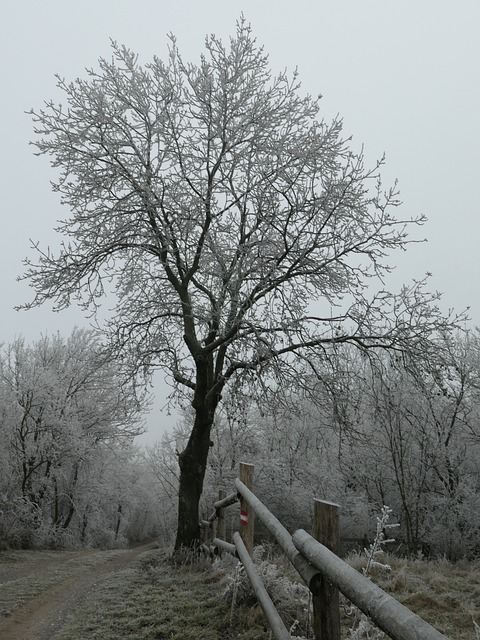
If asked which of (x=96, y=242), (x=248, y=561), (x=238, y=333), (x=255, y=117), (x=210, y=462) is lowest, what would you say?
(x=248, y=561)

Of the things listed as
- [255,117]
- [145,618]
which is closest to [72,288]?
[255,117]

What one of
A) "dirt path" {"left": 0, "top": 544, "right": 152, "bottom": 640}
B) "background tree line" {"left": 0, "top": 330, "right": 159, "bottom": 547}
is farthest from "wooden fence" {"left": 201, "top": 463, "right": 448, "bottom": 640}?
"background tree line" {"left": 0, "top": 330, "right": 159, "bottom": 547}

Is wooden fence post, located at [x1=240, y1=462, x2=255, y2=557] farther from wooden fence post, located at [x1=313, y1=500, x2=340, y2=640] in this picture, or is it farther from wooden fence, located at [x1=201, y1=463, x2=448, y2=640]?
wooden fence post, located at [x1=313, y1=500, x2=340, y2=640]

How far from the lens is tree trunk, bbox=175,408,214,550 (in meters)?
10.6

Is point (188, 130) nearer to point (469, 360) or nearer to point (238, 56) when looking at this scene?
point (238, 56)

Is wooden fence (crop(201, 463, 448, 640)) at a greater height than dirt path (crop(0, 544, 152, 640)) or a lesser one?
greater

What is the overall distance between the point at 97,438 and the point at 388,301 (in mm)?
18732

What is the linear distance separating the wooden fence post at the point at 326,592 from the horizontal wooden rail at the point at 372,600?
0.27 ft

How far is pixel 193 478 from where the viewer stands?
10.9m

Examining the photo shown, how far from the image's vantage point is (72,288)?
10.8 m

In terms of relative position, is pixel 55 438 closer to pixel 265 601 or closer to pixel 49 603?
pixel 49 603

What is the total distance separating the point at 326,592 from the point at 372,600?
2.44 feet

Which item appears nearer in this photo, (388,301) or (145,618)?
(145,618)

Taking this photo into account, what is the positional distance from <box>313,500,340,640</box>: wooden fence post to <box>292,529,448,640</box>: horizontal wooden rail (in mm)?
82
